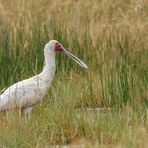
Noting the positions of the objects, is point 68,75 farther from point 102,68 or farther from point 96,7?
point 96,7

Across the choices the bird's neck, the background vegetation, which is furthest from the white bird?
the background vegetation

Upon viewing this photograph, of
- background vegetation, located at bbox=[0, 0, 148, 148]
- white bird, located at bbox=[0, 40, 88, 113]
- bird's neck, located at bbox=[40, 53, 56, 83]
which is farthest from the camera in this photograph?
bird's neck, located at bbox=[40, 53, 56, 83]

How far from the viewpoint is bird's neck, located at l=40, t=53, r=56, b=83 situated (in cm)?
1053

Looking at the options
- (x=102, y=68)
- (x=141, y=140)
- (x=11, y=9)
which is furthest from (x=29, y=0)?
(x=141, y=140)

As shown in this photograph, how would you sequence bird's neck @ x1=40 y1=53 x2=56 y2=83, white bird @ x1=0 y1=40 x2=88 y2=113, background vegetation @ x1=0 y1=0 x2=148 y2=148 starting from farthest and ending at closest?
bird's neck @ x1=40 y1=53 x2=56 y2=83
white bird @ x1=0 y1=40 x2=88 y2=113
background vegetation @ x1=0 y1=0 x2=148 y2=148

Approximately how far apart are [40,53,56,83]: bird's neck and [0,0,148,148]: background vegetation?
0.20 metres

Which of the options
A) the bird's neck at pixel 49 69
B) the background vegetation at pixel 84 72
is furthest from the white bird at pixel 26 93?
the background vegetation at pixel 84 72

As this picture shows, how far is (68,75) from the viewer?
12156 mm

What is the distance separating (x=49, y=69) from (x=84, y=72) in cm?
168

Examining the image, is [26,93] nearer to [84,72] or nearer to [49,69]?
[49,69]

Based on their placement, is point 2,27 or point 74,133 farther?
point 2,27

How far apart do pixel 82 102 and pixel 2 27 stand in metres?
2.55

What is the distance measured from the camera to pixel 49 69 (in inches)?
420

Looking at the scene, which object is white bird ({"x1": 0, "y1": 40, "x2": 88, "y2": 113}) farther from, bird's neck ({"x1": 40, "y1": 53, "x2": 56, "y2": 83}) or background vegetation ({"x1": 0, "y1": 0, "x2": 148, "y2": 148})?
background vegetation ({"x1": 0, "y1": 0, "x2": 148, "y2": 148})
